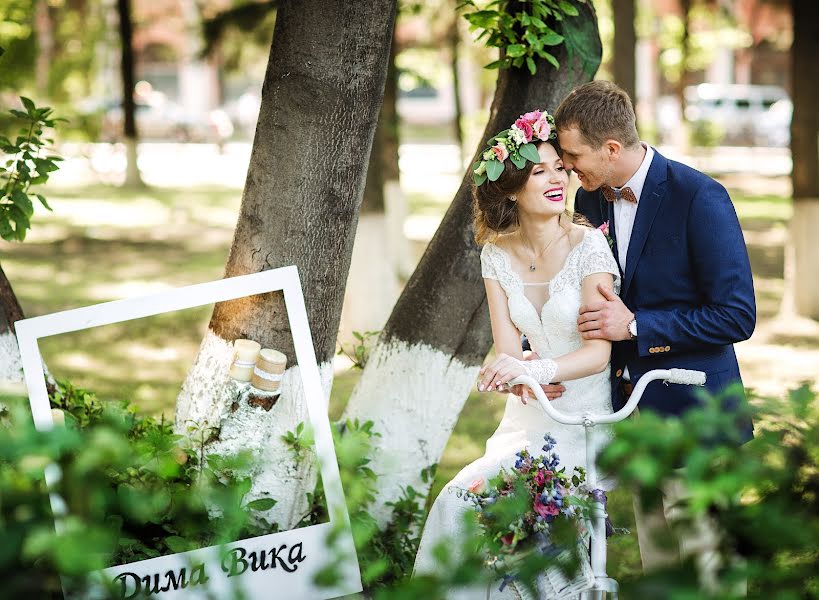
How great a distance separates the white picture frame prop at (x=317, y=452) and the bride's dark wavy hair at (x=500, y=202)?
72 centimetres

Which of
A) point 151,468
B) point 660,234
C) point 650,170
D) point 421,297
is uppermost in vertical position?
point 650,170

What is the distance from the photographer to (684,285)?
11.2ft

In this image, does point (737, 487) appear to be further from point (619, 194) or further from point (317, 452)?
point (317, 452)

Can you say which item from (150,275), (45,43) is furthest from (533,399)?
(45,43)

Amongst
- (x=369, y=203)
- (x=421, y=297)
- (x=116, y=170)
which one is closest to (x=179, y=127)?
(x=116, y=170)

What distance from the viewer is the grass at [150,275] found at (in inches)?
293

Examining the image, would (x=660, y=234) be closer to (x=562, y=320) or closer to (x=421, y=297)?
(x=562, y=320)

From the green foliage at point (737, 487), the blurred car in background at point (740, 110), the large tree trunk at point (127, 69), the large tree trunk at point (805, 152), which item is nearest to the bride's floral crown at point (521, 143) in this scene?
the green foliage at point (737, 487)

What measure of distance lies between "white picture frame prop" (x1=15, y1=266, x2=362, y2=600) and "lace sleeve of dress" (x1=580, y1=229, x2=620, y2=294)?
1027mm

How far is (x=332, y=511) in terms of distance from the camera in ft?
11.5

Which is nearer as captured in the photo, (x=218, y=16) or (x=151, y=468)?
(x=151, y=468)

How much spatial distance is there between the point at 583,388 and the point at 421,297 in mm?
1066

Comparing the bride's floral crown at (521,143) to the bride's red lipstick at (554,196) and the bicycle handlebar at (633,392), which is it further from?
the bicycle handlebar at (633,392)

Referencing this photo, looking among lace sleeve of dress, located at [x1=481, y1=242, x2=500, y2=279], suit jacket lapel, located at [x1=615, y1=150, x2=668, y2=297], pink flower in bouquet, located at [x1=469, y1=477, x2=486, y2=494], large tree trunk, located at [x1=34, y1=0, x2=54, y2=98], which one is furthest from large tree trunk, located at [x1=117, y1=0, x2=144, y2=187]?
pink flower in bouquet, located at [x1=469, y1=477, x2=486, y2=494]
